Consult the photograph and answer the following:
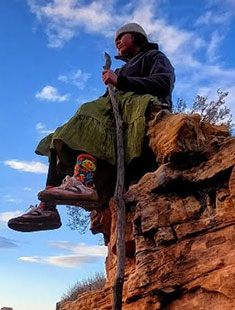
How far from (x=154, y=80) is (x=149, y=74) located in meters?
0.30

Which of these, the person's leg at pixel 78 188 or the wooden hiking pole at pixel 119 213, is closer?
the wooden hiking pole at pixel 119 213

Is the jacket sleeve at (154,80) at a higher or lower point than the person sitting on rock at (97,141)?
higher

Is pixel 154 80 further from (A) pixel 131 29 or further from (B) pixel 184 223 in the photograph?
(B) pixel 184 223

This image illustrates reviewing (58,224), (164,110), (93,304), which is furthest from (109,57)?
(93,304)

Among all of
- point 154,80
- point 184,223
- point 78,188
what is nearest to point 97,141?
point 78,188

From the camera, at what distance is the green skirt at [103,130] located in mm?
4281

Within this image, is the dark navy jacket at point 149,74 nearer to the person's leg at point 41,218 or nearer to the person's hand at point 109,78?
Result: the person's hand at point 109,78

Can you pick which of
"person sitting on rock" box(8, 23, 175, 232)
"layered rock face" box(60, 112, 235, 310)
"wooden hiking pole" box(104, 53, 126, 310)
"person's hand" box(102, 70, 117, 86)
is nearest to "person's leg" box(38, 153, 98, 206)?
"person sitting on rock" box(8, 23, 175, 232)

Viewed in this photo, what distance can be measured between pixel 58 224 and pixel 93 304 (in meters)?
0.81

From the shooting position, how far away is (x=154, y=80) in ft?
15.2

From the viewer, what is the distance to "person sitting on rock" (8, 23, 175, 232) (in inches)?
164

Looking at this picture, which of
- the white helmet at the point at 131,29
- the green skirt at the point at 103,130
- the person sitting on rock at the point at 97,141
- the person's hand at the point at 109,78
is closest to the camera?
the person sitting on rock at the point at 97,141

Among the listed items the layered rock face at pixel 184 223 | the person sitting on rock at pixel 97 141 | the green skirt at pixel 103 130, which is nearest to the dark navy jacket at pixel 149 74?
the person sitting on rock at pixel 97 141

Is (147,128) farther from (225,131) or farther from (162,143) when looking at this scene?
(225,131)
